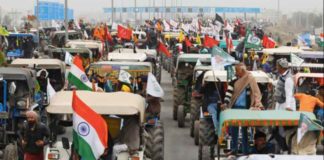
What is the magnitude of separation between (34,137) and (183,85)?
1048cm

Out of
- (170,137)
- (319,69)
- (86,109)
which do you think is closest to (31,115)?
(86,109)

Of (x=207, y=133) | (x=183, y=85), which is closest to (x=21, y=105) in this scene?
(x=207, y=133)

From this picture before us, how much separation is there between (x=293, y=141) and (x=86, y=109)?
294 centimetres

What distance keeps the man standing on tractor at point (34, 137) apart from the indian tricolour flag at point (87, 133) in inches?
106

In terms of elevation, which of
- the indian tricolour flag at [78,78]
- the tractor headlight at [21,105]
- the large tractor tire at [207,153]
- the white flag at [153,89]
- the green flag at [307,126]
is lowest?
the large tractor tire at [207,153]

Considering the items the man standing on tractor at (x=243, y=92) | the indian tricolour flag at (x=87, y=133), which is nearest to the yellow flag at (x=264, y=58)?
the man standing on tractor at (x=243, y=92)

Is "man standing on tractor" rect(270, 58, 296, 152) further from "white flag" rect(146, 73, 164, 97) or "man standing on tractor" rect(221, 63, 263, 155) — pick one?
"white flag" rect(146, 73, 164, 97)

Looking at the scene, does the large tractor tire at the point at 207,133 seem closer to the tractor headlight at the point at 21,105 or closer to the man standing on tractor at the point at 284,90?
the man standing on tractor at the point at 284,90

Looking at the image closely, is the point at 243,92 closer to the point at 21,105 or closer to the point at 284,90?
the point at 284,90

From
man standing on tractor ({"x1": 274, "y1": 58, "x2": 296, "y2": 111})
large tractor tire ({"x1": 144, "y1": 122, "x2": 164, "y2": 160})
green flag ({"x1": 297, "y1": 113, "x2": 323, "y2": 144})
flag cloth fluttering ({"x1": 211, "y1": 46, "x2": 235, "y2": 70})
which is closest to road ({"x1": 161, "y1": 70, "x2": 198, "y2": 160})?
flag cloth fluttering ({"x1": 211, "y1": 46, "x2": 235, "y2": 70})

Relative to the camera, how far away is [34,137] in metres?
14.3

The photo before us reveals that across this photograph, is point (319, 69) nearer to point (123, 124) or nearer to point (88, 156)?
point (123, 124)

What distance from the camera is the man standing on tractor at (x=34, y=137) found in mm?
14250

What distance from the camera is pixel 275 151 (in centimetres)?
1300
